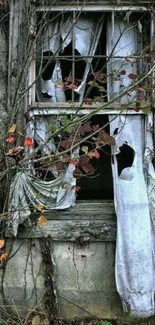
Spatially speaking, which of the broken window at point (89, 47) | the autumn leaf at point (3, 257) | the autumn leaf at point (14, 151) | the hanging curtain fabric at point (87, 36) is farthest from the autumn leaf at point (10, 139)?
the autumn leaf at point (3, 257)

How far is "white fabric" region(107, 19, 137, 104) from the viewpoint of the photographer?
492cm

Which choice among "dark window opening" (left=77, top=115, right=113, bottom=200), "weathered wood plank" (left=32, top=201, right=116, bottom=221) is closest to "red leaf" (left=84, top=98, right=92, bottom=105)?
"weathered wood plank" (left=32, top=201, right=116, bottom=221)

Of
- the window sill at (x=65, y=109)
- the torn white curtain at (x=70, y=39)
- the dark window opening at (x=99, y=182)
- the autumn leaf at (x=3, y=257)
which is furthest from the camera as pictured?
the dark window opening at (x=99, y=182)

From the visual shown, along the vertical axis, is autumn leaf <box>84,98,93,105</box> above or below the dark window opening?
above

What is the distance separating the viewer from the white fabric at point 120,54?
492cm

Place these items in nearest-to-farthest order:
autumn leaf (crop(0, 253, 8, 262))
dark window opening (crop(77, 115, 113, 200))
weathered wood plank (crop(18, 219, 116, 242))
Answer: autumn leaf (crop(0, 253, 8, 262)), weathered wood plank (crop(18, 219, 116, 242)), dark window opening (crop(77, 115, 113, 200))

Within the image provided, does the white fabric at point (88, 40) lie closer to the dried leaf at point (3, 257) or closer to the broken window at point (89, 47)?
the broken window at point (89, 47)

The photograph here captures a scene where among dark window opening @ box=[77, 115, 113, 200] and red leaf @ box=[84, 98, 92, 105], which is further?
dark window opening @ box=[77, 115, 113, 200]

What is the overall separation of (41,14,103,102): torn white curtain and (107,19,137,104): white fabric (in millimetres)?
172

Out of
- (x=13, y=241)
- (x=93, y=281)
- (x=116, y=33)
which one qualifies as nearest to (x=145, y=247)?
(x=93, y=281)

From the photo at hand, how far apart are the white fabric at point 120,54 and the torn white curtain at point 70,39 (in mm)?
172

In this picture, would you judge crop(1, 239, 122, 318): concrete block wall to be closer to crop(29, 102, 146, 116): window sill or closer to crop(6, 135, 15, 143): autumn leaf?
crop(6, 135, 15, 143): autumn leaf

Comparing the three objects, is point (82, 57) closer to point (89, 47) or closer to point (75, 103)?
point (89, 47)

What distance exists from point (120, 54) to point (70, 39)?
0.60m
